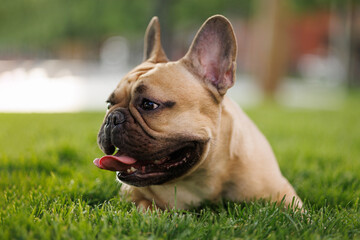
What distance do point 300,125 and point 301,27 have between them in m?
23.2

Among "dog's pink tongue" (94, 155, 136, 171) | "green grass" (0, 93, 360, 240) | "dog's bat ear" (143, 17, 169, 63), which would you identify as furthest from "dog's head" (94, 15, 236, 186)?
"dog's bat ear" (143, 17, 169, 63)

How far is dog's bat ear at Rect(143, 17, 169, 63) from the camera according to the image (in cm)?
299

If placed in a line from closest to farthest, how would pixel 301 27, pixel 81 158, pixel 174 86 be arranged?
pixel 174 86, pixel 81 158, pixel 301 27

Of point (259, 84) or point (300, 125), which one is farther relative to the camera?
point (259, 84)

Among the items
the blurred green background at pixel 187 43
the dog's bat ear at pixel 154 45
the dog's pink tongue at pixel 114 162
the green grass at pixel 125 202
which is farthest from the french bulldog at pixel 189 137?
the blurred green background at pixel 187 43

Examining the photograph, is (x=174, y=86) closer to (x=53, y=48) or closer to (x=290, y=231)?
(x=290, y=231)

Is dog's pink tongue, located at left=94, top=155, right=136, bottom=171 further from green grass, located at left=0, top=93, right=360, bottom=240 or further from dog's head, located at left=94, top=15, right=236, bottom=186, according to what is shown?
green grass, located at left=0, top=93, right=360, bottom=240

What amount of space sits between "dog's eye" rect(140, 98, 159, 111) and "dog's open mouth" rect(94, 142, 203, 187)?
0.89ft

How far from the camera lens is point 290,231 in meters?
1.99

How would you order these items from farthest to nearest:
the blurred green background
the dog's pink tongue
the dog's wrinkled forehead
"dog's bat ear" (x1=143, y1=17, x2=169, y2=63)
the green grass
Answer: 1. the blurred green background
2. "dog's bat ear" (x1=143, y1=17, x2=169, y2=63)
3. the dog's wrinkled forehead
4. the dog's pink tongue
5. the green grass

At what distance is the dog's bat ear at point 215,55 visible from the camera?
2.51 metres

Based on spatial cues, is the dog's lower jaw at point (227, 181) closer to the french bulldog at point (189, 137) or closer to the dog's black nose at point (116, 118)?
the french bulldog at point (189, 137)

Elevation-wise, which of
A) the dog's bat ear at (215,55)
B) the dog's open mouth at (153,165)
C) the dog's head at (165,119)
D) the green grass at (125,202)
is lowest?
the green grass at (125,202)

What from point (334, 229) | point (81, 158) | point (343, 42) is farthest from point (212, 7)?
point (334, 229)
